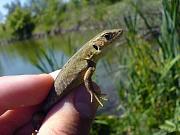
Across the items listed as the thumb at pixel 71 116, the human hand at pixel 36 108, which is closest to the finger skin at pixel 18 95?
the human hand at pixel 36 108

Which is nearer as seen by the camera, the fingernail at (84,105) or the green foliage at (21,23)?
the fingernail at (84,105)

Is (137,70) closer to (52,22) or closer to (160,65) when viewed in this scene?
(160,65)

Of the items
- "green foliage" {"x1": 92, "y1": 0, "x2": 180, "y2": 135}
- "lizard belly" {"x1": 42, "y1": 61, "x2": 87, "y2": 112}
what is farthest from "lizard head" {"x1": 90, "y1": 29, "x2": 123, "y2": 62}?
"green foliage" {"x1": 92, "y1": 0, "x2": 180, "y2": 135}

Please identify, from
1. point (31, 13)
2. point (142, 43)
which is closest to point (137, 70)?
point (142, 43)

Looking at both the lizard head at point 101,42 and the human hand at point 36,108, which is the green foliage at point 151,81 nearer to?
the lizard head at point 101,42

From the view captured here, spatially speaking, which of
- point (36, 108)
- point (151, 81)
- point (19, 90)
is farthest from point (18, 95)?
point (151, 81)
